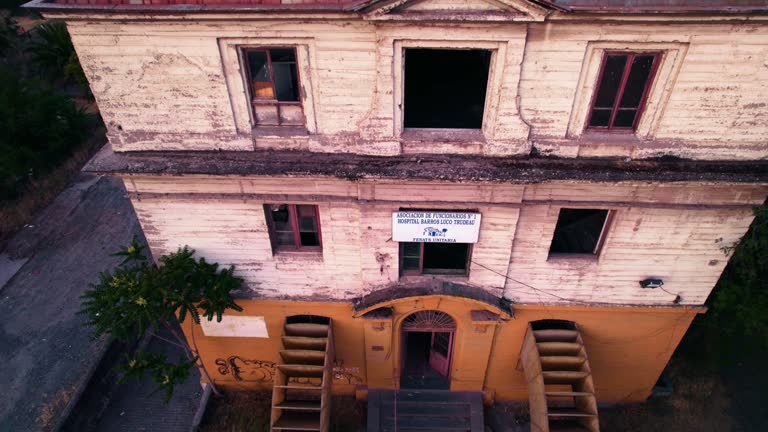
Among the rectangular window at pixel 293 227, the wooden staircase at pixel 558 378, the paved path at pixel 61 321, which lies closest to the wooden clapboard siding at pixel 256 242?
the rectangular window at pixel 293 227

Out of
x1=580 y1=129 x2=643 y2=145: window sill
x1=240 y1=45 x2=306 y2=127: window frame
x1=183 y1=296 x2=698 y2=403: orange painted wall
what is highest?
x1=240 y1=45 x2=306 y2=127: window frame

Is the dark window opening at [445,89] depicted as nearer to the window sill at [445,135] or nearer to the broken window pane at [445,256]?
the window sill at [445,135]

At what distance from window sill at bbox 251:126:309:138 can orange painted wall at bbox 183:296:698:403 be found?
4979 mm

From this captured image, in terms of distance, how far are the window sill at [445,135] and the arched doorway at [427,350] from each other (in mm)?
5572

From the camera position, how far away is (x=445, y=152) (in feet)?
33.4

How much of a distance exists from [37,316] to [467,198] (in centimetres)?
1768

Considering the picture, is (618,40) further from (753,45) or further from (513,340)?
(513,340)

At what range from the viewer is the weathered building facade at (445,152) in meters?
8.71

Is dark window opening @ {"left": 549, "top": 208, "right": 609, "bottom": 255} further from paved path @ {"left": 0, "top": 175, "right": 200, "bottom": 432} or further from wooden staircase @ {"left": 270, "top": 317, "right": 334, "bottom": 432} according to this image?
paved path @ {"left": 0, "top": 175, "right": 200, "bottom": 432}

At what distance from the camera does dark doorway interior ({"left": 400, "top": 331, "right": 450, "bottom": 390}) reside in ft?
50.8

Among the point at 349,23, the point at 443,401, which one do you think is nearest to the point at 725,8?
the point at 349,23

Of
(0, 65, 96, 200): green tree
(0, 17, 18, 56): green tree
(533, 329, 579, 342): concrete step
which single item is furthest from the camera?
(0, 17, 18, 56): green tree

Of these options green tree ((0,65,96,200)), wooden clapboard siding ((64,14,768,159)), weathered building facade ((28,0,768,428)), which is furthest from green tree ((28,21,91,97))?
weathered building facade ((28,0,768,428))

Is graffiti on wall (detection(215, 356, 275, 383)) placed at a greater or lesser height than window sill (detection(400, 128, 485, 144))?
lesser
